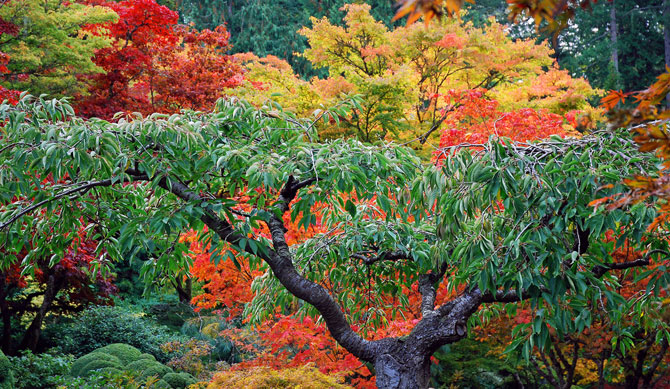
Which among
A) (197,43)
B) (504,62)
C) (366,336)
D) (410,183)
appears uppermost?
(197,43)

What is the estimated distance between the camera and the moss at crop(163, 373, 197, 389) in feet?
25.2

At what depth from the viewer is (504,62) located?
39.2 ft

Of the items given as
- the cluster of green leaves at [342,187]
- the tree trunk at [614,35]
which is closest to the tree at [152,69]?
the cluster of green leaves at [342,187]

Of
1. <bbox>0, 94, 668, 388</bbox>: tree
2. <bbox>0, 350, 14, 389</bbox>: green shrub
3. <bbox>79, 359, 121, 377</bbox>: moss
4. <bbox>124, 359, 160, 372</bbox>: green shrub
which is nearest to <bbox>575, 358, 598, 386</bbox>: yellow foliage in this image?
<bbox>0, 94, 668, 388</bbox>: tree

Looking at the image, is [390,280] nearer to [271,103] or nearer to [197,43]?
[271,103]

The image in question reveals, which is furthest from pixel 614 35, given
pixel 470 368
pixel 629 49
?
pixel 470 368

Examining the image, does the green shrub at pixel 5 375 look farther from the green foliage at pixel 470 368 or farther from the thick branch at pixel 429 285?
the green foliage at pixel 470 368

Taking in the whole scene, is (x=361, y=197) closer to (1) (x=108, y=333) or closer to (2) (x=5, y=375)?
(2) (x=5, y=375)

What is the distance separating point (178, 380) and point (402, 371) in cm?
468

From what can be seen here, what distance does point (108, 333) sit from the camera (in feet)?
33.3

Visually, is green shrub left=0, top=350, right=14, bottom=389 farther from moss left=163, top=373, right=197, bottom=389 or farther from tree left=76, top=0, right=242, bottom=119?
tree left=76, top=0, right=242, bottom=119

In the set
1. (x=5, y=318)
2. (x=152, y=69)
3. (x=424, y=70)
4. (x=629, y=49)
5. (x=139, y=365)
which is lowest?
(x=139, y=365)

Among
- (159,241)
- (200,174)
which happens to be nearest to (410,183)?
(200,174)

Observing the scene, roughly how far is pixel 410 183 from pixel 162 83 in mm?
6750
